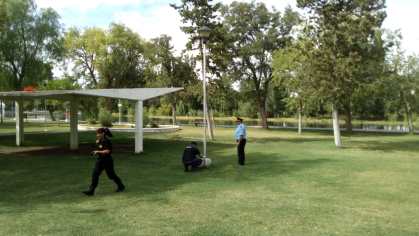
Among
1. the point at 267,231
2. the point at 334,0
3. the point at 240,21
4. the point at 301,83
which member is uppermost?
the point at 240,21

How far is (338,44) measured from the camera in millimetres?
23656

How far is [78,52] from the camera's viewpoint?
185 ft

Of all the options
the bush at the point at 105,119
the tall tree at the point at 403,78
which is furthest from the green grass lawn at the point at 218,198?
the bush at the point at 105,119

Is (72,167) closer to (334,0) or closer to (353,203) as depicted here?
(353,203)

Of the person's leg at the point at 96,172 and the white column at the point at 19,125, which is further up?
the white column at the point at 19,125

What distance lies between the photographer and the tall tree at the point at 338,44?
75.9ft

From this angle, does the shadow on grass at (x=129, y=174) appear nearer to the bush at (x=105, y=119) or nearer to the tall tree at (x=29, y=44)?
the tall tree at (x=29, y=44)

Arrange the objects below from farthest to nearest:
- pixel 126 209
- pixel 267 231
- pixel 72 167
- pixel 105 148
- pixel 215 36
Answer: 1. pixel 215 36
2. pixel 72 167
3. pixel 105 148
4. pixel 126 209
5. pixel 267 231

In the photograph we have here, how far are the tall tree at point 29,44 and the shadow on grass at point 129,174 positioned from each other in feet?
64.0

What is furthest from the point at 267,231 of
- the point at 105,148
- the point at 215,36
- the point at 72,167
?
the point at 215,36

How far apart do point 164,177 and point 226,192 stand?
314 centimetres

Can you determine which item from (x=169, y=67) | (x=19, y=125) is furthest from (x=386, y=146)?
(x=169, y=67)

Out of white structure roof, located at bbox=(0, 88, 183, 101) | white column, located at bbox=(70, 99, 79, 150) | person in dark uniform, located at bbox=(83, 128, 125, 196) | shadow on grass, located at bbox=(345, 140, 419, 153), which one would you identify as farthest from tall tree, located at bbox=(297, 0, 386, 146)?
person in dark uniform, located at bbox=(83, 128, 125, 196)

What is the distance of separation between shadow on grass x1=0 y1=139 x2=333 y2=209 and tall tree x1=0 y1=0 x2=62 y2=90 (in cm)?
1951
